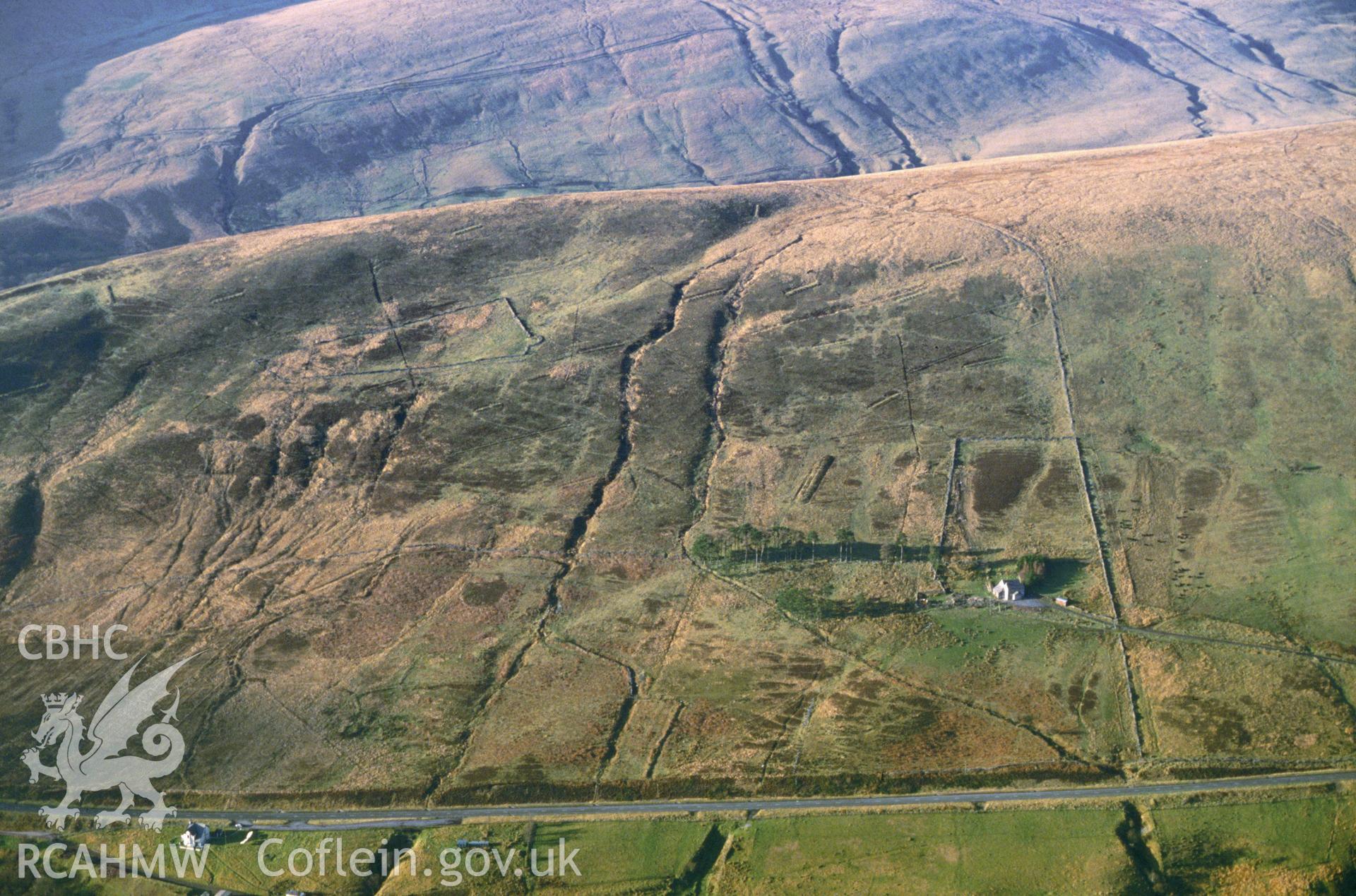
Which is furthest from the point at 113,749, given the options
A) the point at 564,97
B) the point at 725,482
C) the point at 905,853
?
the point at 564,97

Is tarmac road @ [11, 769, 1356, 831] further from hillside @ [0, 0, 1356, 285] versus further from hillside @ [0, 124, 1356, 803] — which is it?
hillside @ [0, 0, 1356, 285]

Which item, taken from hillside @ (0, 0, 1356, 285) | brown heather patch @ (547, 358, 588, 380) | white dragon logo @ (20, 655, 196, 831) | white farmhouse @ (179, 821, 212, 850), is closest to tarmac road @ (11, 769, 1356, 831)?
white farmhouse @ (179, 821, 212, 850)

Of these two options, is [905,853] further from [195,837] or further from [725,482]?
[195,837]

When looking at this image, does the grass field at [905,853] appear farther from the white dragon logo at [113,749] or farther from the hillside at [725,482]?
the white dragon logo at [113,749]

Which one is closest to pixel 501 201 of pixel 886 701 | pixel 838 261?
pixel 838 261

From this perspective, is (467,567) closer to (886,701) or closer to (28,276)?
(886,701)

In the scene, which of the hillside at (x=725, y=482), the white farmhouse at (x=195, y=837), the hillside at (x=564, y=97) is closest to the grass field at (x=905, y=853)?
the white farmhouse at (x=195, y=837)
